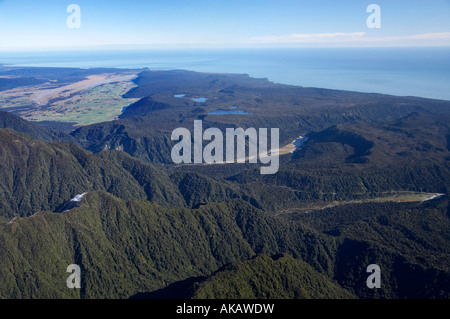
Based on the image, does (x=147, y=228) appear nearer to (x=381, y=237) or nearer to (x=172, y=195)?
(x=172, y=195)

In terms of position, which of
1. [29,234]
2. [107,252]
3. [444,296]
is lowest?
[444,296]

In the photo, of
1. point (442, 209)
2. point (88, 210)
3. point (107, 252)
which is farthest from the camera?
point (442, 209)

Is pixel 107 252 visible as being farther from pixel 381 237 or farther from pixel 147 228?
pixel 381 237

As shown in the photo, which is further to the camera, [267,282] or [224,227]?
[224,227]

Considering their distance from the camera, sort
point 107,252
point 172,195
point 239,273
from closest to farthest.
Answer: point 239,273 < point 107,252 < point 172,195

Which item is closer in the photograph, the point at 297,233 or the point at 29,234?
the point at 29,234

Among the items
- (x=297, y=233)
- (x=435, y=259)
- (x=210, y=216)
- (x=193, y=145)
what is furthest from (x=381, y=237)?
(x=193, y=145)

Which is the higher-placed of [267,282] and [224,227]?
[224,227]

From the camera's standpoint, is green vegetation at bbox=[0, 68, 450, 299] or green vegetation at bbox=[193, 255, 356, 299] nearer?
green vegetation at bbox=[193, 255, 356, 299]

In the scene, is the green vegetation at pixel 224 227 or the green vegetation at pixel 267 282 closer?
the green vegetation at pixel 267 282

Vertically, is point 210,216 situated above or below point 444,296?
above
